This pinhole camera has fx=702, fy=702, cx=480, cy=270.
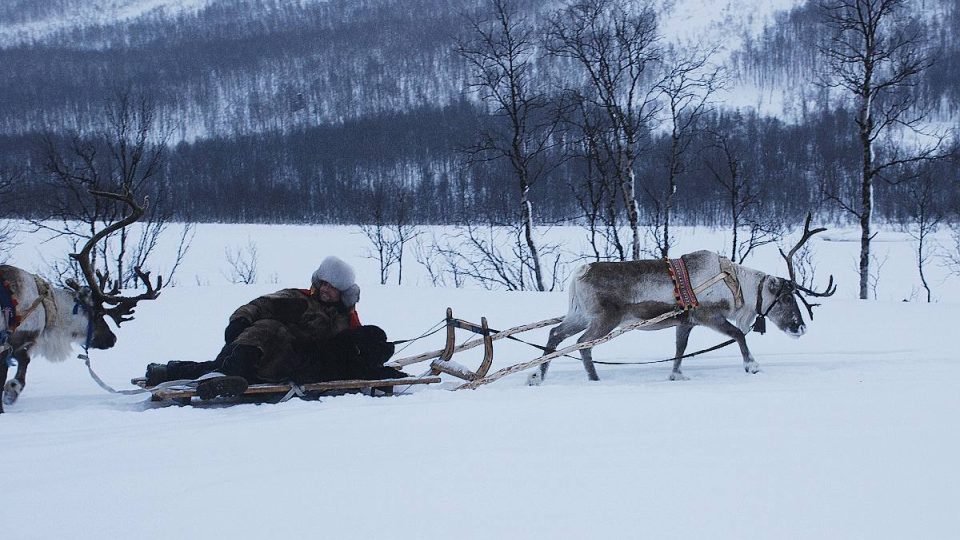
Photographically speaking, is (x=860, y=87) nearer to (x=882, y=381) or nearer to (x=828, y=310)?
(x=828, y=310)

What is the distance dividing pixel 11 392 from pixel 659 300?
5.46 meters

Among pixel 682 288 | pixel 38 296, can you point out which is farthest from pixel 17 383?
pixel 682 288

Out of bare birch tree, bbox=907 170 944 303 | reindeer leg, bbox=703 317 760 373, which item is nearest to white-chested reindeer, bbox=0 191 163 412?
reindeer leg, bbox=703 317 760 373

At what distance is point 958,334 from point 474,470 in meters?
8.13

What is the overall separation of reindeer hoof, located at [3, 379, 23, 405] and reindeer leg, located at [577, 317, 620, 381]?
464cm

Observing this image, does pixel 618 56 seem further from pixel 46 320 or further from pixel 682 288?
pixel 46 320

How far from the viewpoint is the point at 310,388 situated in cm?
516

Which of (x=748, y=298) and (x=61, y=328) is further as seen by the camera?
(x=748, y=298)

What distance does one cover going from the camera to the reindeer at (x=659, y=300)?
6.55 meters

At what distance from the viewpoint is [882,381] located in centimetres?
538

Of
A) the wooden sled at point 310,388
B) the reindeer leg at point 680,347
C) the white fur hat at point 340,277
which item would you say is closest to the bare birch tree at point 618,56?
the reindeer leg at point 680,347

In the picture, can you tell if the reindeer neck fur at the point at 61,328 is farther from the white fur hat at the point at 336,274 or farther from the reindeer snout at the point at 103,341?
the white fur hat at the point at 336,274

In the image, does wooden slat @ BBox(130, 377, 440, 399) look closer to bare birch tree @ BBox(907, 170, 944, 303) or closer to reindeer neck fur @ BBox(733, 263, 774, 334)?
reindeer neck fur @ BBox(733, 263, 774, 334)

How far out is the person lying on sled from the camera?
512 centimetres
